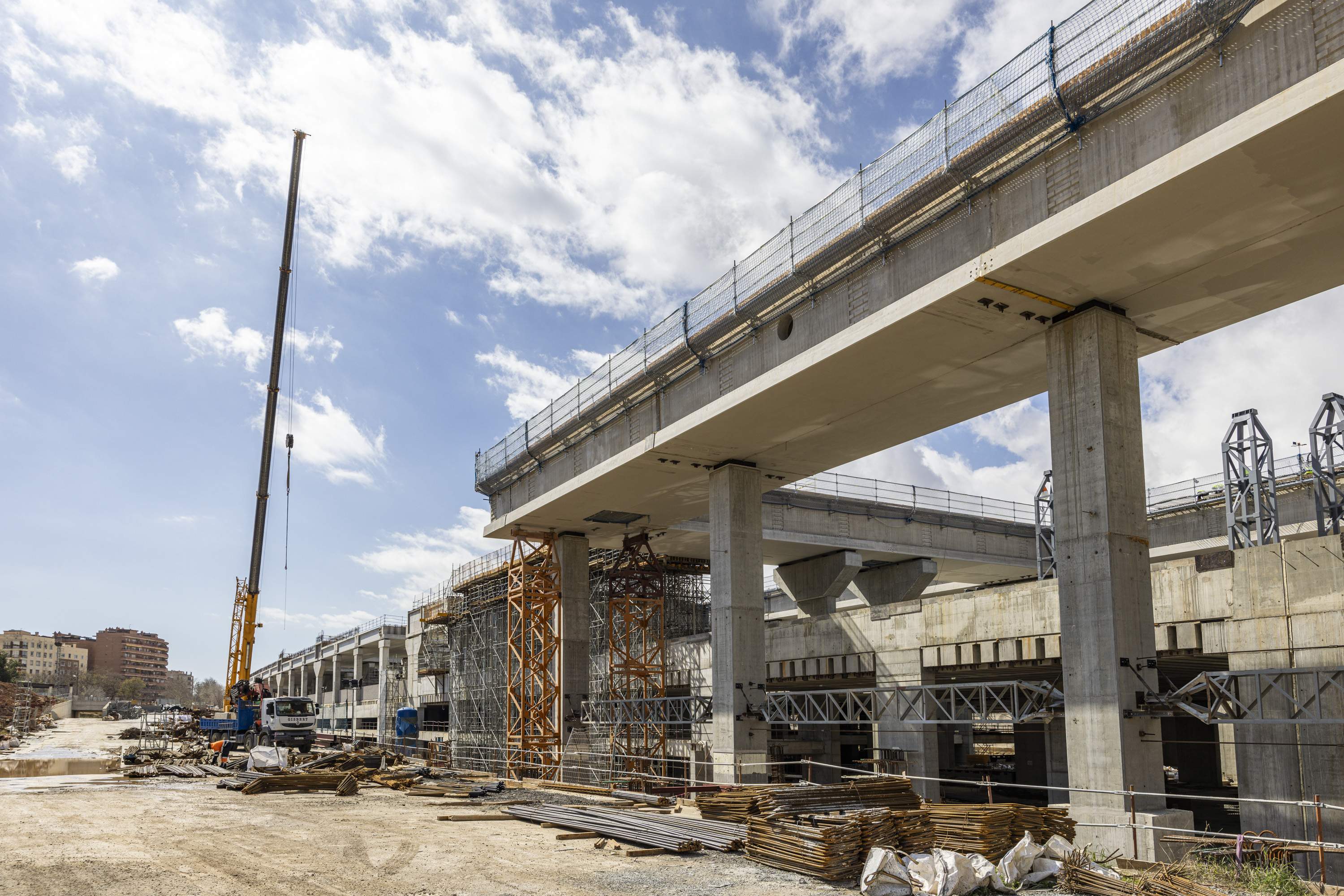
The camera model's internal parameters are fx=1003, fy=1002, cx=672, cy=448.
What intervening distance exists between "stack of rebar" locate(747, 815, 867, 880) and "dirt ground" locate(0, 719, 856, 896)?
0.90 feet

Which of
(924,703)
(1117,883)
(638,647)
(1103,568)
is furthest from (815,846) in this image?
(638,647)

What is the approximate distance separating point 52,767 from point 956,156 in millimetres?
44341

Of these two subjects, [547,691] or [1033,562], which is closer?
[547,691]

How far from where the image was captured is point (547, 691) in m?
39.9

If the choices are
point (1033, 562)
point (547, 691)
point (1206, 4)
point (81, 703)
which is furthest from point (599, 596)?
point (81, 703)

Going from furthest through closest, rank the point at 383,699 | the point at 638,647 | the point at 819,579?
1. the point at 383,699
2. the point at 638,647
3. the point at 819,579

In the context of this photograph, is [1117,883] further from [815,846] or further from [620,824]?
[620,824]

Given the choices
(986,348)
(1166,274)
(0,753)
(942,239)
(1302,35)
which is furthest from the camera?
(0,753)

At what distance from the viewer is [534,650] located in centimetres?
4094

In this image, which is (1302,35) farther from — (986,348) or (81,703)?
(81,703)

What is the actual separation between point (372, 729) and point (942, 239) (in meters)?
78.3

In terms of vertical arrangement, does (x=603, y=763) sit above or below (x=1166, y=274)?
below

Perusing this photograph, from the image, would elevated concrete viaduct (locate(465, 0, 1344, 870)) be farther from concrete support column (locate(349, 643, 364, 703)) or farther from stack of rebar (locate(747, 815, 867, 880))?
concrete support column (locate(349, 643, 364, 703))

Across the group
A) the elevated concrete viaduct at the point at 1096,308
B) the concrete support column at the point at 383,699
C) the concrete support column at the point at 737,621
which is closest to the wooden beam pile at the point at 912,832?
the elevated concrete viaduct at the point at 1096,308
